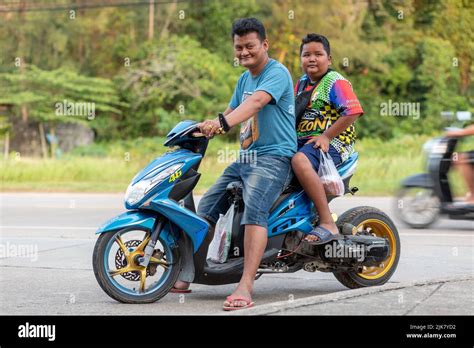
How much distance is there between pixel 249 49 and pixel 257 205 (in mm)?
1133

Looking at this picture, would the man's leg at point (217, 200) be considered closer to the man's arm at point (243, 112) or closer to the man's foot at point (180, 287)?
the man's foot at point (180, 287)

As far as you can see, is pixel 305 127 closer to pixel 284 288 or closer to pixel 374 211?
pixel 374 211

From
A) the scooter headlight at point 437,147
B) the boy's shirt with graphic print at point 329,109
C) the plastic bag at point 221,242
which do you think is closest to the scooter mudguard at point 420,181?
the scooter headlight at point 437,147

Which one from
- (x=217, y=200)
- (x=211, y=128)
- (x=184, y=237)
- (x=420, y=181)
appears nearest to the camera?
(x=211, y=128)

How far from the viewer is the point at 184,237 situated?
679 cm

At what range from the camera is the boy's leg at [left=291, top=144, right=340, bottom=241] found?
22.2ft

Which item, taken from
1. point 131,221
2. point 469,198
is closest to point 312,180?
point 131,221

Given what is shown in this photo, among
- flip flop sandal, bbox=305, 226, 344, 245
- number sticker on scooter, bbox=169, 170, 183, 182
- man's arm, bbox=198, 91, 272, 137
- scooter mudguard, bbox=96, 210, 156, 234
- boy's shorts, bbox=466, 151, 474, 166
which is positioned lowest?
flip flop sandal, bbox=305, 226, 344, 245

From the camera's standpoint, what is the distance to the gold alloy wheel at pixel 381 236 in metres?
7.43

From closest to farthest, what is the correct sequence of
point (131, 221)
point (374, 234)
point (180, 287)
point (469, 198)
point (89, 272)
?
1. point (131, 221)
2. point (180, 287)
3. point (374, 234)
4. point (89, 272)
5. point (469, 198)

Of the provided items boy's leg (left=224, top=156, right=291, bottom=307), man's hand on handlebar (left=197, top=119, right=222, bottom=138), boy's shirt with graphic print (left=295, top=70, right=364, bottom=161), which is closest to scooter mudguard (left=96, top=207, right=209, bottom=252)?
boy's leg (left=224, top=156, right=291, bottom=307)

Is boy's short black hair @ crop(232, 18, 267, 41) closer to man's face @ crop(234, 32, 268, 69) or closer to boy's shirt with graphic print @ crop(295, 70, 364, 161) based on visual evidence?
man's face @ crop(234, 32, 268, 69)

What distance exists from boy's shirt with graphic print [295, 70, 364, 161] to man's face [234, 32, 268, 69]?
685 millimetres

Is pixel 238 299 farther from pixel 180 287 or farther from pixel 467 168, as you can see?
pixel 467 168
